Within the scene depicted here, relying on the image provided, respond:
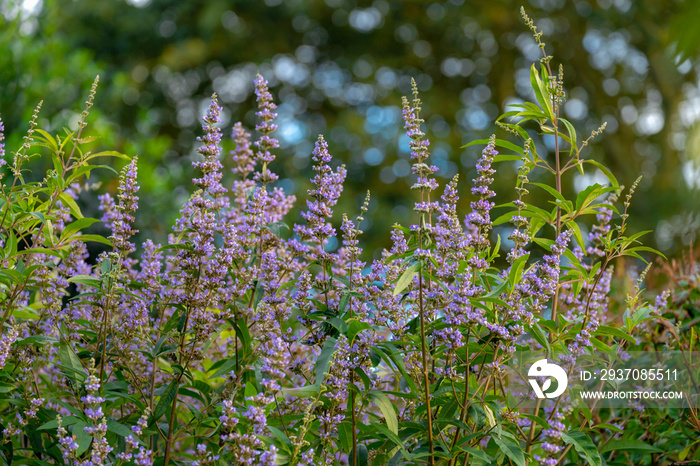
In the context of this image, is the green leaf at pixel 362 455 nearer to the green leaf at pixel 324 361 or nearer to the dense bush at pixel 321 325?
the dense bush at pixel 321 325

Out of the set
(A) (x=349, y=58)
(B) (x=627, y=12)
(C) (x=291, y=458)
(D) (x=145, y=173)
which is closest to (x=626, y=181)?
(B) (x=627, y=12)

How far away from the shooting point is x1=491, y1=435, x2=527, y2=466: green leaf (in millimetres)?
1930

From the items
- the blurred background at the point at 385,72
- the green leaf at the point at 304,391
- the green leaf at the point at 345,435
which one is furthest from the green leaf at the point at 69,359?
the blurred background at the point at 385,72

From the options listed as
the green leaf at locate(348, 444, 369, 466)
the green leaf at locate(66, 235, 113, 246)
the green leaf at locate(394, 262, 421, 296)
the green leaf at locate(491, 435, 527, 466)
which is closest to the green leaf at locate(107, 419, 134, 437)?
the green leaf at locate(66, 235, 113, 246)

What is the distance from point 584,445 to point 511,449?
Answer: 27 cm

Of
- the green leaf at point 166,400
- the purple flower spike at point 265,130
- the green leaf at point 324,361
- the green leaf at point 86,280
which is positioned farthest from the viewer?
the purple flower spike at point 265,130

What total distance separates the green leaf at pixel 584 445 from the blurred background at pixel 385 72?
13.8 m

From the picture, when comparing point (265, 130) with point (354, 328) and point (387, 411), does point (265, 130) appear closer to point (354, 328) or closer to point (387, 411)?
point (354, 328)

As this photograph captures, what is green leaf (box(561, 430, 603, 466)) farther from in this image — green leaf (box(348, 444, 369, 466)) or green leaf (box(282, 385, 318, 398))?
green leaf (box(282, 385, 318, 398))

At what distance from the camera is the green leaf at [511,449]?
1.93 meters

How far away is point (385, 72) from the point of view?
1934cm

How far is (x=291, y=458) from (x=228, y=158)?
1438 cm

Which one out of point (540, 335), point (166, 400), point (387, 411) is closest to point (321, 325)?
point (387, 411)

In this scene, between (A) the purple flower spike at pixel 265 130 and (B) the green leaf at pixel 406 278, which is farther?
(A) the purple flower spike at pixel 265 130
